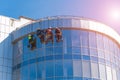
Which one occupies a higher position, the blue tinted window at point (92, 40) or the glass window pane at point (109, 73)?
the blue tinted window at point (92, 40)

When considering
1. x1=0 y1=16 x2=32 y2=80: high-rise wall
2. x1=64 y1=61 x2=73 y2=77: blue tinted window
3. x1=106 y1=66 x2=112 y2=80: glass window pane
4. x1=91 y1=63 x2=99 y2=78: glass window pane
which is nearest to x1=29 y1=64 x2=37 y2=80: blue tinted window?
x1=64 y1=61 x2=73 y2=77: blue tinted window

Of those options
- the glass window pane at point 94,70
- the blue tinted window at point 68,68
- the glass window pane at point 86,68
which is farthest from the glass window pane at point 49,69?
the glass window pane at point 94,70

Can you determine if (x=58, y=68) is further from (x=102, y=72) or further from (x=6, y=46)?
(x=6, y=46)

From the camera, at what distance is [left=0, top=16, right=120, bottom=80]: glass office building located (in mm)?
46344

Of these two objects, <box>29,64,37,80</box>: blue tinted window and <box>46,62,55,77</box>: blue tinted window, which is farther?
<box>29,64,37,80</box>: blue tinted window

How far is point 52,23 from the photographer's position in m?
48.6

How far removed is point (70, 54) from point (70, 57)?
1.31 ft

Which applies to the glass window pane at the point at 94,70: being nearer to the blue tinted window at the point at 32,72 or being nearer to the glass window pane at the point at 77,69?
the glass window pane at the point at 77,69

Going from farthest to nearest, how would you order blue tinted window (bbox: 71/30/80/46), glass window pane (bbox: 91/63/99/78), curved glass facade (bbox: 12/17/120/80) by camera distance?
blue tinted window (bbox: 71/30/80/46) < glass window pane (bbox: 91/63/99/78) < curved glass facade (bbox: 12/17/120/80)

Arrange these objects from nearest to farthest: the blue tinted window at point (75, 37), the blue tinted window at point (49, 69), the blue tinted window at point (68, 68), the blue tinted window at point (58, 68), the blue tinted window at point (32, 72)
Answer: the blue tinted window at point (68, 68) < the blue tinted window at point (58, 68) < the blue tinted window at point (49, 69) < the blue tinted window at point (32, 72) < the blue tinted window at point (75, 37)

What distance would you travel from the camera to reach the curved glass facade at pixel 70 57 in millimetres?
46250

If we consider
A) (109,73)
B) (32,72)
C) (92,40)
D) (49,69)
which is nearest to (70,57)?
(49,69)

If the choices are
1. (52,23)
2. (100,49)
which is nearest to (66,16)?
(52,23)

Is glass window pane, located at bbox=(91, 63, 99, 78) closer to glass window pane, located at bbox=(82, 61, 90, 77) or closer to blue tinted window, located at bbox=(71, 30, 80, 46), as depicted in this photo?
glass window pane, located at bbox=(82, 61, 90, 77)
